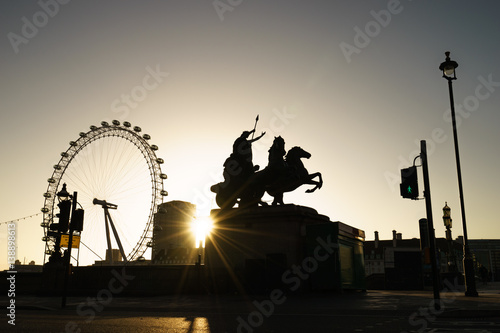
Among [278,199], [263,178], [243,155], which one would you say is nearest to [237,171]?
[243,155]

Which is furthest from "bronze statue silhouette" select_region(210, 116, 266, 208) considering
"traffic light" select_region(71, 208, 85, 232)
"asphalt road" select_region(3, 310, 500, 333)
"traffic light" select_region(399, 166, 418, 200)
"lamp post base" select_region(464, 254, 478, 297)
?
"asphalt road" select_region(3, 310, 500, 333)

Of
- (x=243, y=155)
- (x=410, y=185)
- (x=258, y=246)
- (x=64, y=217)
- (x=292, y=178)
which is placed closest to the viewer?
(x=410, y=185)

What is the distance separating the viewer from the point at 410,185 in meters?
12.8

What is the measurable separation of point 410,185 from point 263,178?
11.7 metres

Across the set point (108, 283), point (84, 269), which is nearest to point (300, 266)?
point (108, 283)

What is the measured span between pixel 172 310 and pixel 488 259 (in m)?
189

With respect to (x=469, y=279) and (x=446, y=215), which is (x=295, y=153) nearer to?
(x=469, y=279)

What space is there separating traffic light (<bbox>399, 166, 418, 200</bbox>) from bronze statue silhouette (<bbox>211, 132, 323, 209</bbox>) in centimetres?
1066

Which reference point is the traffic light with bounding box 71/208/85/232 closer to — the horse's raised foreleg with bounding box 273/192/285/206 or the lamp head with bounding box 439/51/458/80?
the horse's raised foreleg with bounding box 273/192/285/206

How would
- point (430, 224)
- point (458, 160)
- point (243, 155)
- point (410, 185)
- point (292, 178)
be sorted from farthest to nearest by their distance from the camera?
point (243, 155)
point (292, 178)
point (458, 160)
point (410, 185)
point (430, 224)

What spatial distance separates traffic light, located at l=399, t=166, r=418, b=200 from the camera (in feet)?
41.9

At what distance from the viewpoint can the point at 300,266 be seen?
799 inches

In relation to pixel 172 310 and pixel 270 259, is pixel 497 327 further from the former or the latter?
pixel 270 259

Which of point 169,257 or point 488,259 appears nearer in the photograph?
point 169,257
